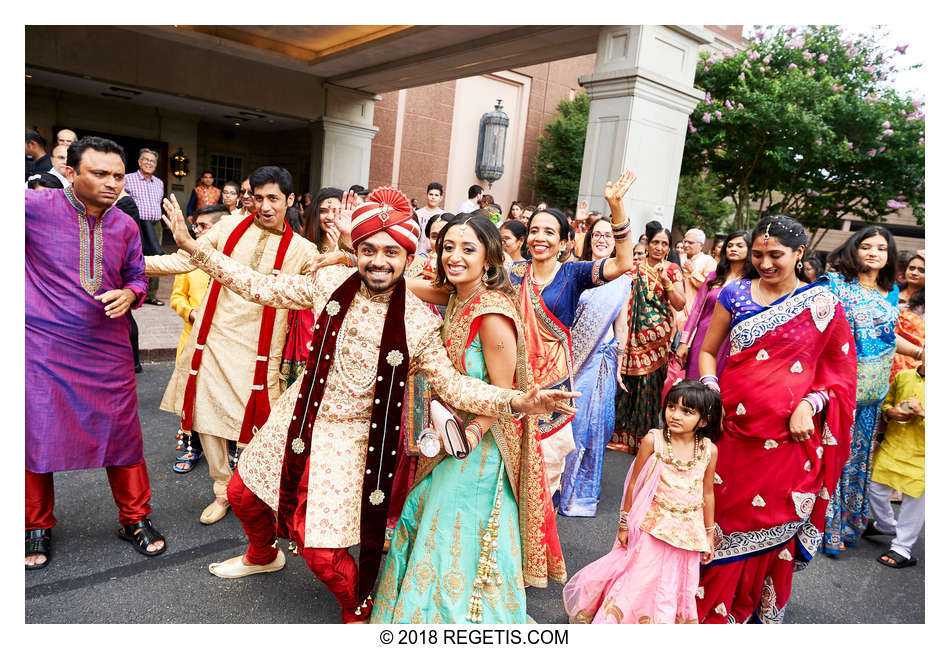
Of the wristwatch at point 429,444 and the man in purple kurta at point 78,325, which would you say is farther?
the man in purple kurta at point 78,325

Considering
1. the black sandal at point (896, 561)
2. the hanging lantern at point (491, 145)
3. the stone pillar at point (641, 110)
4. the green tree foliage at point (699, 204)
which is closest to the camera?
the black sandal at point (896, 561)

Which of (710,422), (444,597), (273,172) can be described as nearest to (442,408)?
(444,597)

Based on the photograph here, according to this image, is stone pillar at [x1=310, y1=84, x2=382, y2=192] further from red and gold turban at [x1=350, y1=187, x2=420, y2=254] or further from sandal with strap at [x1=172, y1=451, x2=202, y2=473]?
red and gold turban at [x1=350, y1=187, x2=420, y2=254]

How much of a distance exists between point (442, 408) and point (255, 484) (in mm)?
936

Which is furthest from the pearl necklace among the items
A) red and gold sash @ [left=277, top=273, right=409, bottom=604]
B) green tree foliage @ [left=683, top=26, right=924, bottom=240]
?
green tree foliage @ [left=683, top=26, right=924, bottom=240]

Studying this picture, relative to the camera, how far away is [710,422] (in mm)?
2535

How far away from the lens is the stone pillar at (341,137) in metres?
11.5

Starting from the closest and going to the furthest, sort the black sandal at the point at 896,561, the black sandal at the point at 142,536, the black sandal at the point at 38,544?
1. the black sandal at the point at 38,544
2. the black sandal at the point at 142,536
3. the black sandal at the point at 896,561

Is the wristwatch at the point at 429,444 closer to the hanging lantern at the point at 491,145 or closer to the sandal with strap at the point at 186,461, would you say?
the sandal with strap at the point at 186,461

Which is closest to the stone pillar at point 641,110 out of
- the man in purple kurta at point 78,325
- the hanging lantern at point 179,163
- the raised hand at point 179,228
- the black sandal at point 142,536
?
the raised hand at point 179,228

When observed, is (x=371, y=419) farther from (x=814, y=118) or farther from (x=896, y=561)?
(x=814, y=118)

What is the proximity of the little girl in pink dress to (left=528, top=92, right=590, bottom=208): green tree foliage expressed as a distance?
13342 millimetres

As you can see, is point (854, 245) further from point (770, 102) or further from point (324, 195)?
point (770, 102)

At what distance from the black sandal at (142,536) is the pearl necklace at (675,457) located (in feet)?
8.08
